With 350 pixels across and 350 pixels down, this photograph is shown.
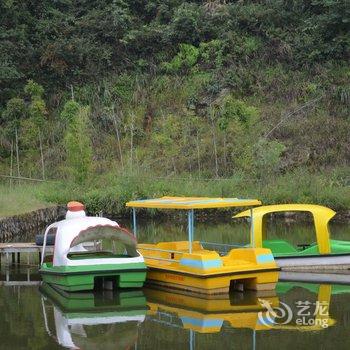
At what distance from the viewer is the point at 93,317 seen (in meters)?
11.4

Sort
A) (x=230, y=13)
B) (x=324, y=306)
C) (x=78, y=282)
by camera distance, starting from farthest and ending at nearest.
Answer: (x=230, y=13)
(x=78, y=282)
(x=324, y=306)

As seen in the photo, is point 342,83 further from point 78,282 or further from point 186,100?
point 78,282

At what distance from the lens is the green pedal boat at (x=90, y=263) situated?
1287 cm

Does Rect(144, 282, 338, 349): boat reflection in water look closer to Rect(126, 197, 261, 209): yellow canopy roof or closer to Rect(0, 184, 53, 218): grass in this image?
Rect(126, 197, 261, 209): yellow canopy roof

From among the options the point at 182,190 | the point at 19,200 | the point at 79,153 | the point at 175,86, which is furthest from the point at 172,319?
the point at 175,86

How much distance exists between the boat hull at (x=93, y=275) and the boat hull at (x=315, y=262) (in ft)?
9.86

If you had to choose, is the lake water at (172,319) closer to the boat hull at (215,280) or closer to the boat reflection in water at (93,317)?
the boat reflection in water at (93,317)

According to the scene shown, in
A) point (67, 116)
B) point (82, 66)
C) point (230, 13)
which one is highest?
point (230, 13)

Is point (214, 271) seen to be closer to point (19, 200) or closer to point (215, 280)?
point (215, 280)

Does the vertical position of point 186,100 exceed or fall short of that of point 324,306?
it exceeds it

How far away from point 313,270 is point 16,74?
68.3ft

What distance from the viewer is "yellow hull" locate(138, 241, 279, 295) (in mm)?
12703

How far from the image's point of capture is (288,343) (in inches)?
378

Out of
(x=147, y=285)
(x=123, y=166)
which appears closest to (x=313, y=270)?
(x=147, y=285)
